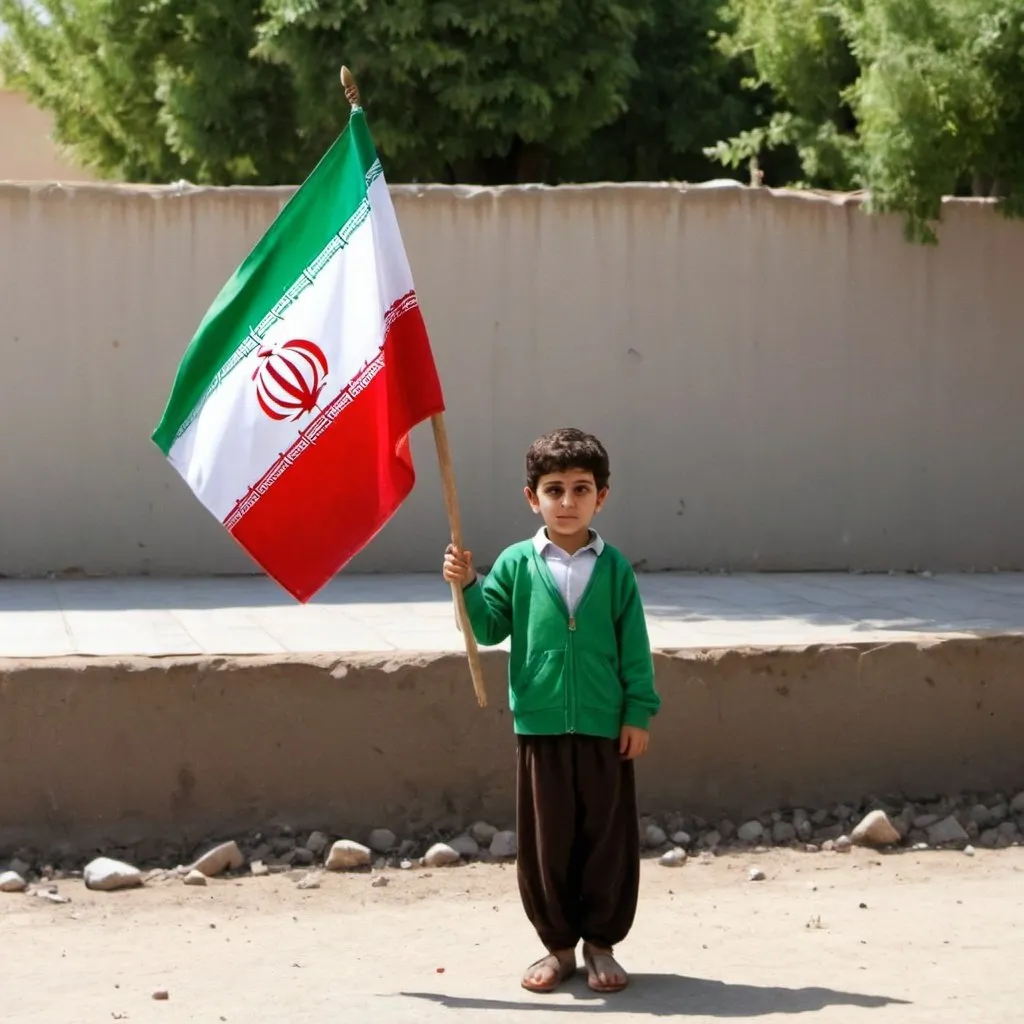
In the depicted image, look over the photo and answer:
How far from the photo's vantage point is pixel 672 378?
9430mm

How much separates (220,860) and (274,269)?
2231 millimetres

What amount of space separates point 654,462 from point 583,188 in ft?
4.78

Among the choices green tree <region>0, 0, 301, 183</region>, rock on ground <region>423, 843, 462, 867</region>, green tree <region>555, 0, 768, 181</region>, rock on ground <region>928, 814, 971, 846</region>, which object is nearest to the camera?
rock on ground <region>423, 843, 462, 867</region>

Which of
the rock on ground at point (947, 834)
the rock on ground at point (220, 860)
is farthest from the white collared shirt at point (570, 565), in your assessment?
Result: the rock on ground at point (947, 834)

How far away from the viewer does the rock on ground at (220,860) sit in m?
5.95

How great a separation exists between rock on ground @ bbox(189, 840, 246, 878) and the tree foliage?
7958 mm

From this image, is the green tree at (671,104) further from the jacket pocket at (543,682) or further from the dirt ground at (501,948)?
the jacket pocket at (543,682)

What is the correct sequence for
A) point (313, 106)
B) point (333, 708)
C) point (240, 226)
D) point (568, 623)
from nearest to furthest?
1. point (568, 623)
2. point (333, 708)
3. point (240, 226)
4. point (313, 106)

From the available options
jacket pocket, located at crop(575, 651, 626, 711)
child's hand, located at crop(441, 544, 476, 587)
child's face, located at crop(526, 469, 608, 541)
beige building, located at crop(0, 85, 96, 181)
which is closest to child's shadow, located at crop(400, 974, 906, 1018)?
jacket pocket, located at crop(575, 651, 626, 711)

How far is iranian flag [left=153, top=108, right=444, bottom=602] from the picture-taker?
460 cm

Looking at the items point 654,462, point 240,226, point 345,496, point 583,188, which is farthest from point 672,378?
point 345,496

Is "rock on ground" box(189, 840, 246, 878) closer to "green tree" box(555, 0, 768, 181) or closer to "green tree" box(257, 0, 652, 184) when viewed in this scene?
"green tree" box(257, 0, 652, 184)

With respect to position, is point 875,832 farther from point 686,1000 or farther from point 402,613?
point 402,613

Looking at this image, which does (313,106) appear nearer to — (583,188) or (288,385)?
(583,188)
